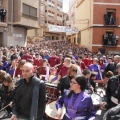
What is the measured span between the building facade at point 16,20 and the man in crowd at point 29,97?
2195 cm

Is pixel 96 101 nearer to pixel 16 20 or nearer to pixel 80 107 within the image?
pixel 80 107

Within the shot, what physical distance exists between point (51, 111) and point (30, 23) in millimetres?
23455

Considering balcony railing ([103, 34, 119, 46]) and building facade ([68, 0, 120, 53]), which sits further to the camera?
building facade ([68, 0, 120, 53])

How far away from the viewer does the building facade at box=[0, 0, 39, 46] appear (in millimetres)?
25891

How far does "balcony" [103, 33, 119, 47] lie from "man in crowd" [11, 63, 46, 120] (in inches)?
992

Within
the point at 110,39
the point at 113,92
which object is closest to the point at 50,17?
the point at 110,39

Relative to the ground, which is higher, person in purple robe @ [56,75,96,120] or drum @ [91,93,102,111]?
person in purple robe @ [56,75,96,120]

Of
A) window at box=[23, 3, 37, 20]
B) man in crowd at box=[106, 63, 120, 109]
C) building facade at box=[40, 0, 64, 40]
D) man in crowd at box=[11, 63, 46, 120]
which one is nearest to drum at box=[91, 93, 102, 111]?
man in crowd at box=[106, 63, 120, 109]

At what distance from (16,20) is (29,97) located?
22.9 m

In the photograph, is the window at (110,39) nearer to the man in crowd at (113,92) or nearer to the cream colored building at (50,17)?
the man in crowd at (113,92)

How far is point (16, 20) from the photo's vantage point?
86.5 feet

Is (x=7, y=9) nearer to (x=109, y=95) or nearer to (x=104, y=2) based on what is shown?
(x=104, y=2)

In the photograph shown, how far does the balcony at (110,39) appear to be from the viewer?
28641 millimetres

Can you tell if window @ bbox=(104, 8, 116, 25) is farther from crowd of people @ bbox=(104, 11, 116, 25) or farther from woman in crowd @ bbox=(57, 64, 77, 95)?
woman in crowd @ bbox=(57, 64, 77, 95)
